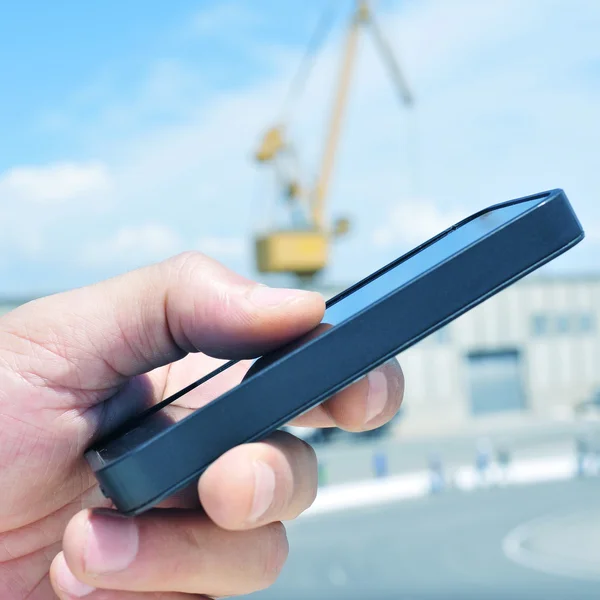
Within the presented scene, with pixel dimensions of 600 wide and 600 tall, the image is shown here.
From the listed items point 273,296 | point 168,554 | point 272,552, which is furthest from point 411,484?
point 273,296

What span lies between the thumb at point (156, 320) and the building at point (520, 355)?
29.8 metres

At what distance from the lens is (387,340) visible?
4.91ft

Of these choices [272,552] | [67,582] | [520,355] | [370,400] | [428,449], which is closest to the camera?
[67,582]

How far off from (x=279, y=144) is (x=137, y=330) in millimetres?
41865

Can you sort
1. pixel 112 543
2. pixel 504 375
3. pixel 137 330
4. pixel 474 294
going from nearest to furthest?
pixel 474 294, pixel 112 543, pixel 137 330, pixel 504 375

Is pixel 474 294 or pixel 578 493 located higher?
pixel 474 294

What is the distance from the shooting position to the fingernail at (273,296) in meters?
1.89

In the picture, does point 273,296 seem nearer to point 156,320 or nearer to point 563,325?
point 156,320

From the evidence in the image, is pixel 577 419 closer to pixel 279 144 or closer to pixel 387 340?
pixel 279 144

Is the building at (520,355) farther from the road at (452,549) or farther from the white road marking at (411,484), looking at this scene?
the road at (452,549)

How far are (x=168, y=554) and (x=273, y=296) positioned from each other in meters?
0.71

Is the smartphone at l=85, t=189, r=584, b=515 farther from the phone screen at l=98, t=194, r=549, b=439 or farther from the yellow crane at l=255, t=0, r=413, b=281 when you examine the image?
the yellow crane at l=255, t=0, r=413, b=281

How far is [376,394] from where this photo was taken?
2.07 meters

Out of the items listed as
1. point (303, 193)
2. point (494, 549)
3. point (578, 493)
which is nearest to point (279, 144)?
point (303, 193)
